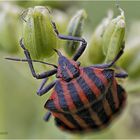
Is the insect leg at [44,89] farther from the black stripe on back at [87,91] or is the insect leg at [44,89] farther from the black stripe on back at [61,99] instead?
the black stripe on back at [87,91]

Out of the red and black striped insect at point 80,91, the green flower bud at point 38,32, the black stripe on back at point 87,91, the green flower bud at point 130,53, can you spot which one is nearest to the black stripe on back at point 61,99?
Answer: the red and black striped insect at point 80,91

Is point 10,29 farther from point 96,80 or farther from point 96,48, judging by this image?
point 96,80

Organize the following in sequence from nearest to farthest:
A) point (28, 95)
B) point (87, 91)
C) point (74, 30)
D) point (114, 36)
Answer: point (87, 91) < point (114, 36) < point (74, 30) < point (28, 95)

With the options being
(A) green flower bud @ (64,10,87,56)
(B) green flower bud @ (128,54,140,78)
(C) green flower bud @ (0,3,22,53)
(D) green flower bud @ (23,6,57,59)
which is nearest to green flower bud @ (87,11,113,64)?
(A) green flower bud @ (64,10,87,56)

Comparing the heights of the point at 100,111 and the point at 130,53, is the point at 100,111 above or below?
below

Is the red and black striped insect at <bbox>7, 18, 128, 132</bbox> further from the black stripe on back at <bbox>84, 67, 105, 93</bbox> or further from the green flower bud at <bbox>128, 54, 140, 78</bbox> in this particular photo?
the green flower bud at <bbox>128, 54, 140, 78</bbox>

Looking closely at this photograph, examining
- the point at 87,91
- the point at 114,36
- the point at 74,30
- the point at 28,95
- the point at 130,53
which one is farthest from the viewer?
the point at 28,95

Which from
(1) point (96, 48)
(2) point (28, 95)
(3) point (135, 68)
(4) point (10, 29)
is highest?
(4) point (10, 29)

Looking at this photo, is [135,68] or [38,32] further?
[135,68]

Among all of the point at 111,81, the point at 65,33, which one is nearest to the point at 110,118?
the point at 111,81

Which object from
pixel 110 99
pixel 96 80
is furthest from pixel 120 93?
pixel 96 80
